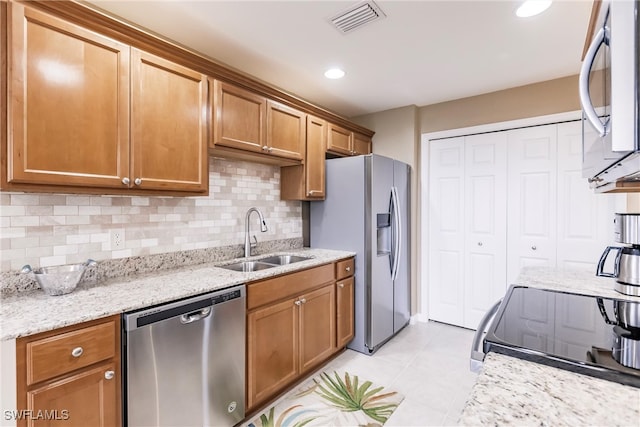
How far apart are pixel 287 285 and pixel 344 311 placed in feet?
2.85

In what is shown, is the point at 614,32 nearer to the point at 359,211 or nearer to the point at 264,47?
the point at 264,47

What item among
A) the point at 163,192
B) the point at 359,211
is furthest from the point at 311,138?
the point at 163,192

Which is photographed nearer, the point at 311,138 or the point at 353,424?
the point at 353,424

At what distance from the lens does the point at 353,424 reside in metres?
1.95

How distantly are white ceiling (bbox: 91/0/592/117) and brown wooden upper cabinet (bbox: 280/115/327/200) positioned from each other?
0.43 meters

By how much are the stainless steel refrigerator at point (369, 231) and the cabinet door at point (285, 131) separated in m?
0.45

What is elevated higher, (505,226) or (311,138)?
(311,138)

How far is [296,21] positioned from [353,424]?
2587mm

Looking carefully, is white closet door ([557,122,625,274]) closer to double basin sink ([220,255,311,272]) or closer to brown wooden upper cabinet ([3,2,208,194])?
double basin sink ([220,255,311,272])

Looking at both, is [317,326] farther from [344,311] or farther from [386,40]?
[386,40]

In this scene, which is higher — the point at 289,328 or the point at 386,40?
the point at 386,40

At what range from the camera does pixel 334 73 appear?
8.87ft

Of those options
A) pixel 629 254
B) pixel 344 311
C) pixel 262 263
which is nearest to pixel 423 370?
pixel 344 311

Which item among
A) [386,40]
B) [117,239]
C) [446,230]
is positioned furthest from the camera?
[446,230]
